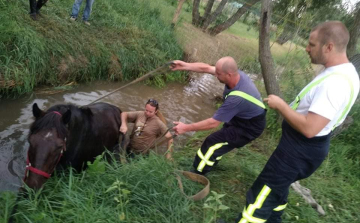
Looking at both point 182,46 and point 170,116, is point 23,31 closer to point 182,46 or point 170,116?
point 170,116

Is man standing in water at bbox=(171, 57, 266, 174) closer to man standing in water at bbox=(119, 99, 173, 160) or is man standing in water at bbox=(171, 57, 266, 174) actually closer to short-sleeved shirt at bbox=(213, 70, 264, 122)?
short-sleeved shirt at bbox=(213, 70, 264, 122)

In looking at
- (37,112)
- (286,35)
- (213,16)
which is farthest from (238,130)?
(213,16)

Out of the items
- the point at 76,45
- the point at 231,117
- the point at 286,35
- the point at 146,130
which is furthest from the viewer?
the point at 286,35

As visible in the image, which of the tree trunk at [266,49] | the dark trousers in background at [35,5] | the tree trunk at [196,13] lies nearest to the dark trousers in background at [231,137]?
the tree trunk at [266,49]

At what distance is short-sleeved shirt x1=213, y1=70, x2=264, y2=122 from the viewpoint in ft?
11.3

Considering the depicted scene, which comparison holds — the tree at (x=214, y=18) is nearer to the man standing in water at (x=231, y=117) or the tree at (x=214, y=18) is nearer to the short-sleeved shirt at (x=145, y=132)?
the short-sleeved shirt at (x=145, y=132)

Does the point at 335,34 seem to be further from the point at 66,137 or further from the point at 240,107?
the point at 66,137

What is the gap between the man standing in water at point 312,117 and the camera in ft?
7.27

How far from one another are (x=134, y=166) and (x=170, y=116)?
3.58 m

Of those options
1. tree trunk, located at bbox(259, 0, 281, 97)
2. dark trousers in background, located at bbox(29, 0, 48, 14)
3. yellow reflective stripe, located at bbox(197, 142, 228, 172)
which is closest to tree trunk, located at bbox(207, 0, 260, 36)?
tree trunk, located at bbox(259, 0, 281, 97)

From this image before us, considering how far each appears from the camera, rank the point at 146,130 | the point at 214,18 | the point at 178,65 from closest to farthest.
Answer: the point at 178,65 < the point at 146,130 < the point at 214,18

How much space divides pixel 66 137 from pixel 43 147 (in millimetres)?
301

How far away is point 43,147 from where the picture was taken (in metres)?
2.61

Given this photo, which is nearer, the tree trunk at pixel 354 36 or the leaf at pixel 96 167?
the leaf at pixel 96 167
